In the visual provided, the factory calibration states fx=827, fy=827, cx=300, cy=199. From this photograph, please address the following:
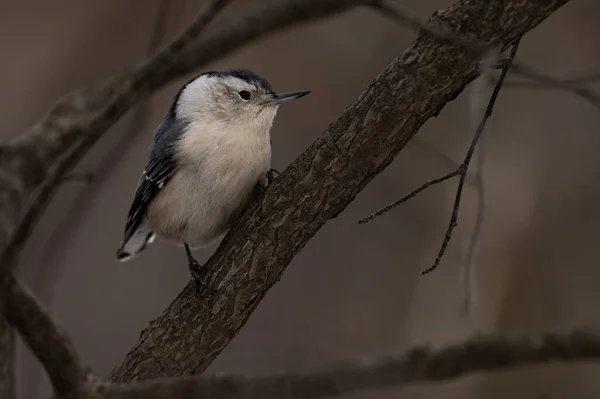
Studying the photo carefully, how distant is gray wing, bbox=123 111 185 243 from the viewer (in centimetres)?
254

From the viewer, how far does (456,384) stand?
3.87 m

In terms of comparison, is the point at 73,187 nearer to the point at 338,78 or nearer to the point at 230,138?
the point at 230,138

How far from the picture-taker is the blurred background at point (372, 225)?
13.3 feet

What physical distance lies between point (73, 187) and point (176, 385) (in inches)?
90.8

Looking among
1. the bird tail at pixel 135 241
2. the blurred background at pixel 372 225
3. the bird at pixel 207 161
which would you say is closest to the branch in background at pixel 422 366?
the bird at pixel 207 161

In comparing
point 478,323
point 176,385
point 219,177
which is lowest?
point 478,323

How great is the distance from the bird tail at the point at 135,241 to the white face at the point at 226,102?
1.51 ft

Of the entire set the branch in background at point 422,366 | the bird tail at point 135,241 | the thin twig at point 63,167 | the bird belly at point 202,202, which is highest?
the thin twig at point 63,167

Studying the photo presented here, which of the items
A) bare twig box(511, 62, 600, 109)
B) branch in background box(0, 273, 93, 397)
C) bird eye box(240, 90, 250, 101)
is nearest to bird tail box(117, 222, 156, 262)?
bird eye box(240, 90, 250, 101)

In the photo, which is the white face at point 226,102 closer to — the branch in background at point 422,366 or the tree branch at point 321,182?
the tree branch at point 321,182

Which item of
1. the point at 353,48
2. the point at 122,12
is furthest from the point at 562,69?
the point at 122,12

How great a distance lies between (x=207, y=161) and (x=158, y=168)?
230 mm

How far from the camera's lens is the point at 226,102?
265 centimetres

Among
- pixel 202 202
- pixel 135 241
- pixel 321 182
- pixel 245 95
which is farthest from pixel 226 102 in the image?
pixel 321 182
